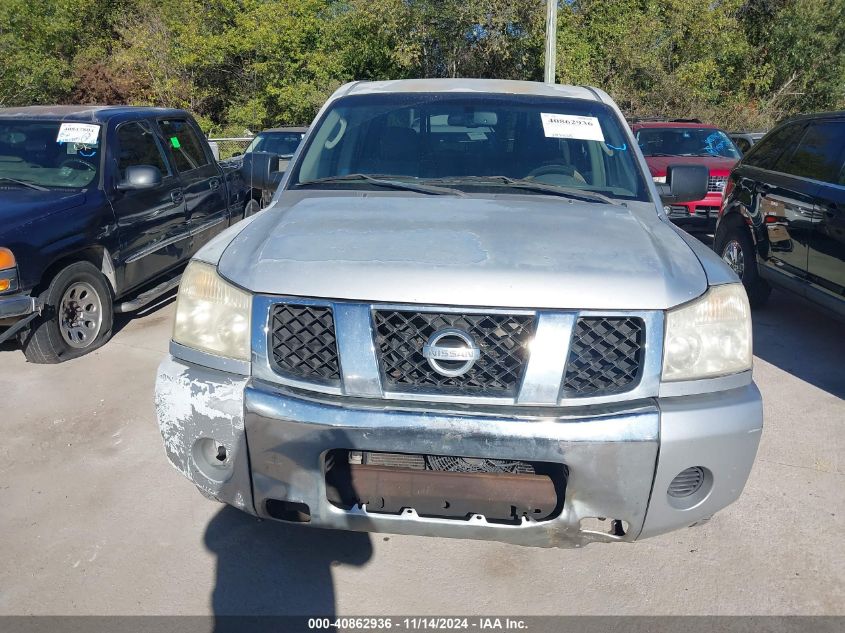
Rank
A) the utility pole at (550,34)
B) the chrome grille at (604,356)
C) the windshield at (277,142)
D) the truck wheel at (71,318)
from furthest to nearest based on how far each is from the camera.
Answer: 1. the utility pole at (550,34)
2. the windshield at (277,142)
3. the truck wheel at (71,318)
4. the chrome grille at (604,356)

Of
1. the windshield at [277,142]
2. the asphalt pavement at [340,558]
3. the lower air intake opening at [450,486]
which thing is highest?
the lower air intake opening at [450,486]

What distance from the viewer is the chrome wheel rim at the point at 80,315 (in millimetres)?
5160

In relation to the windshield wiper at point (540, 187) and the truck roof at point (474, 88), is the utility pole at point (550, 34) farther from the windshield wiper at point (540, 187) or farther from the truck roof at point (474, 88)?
the windshield wiper at point (540, 187)

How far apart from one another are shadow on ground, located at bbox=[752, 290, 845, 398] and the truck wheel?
517cm

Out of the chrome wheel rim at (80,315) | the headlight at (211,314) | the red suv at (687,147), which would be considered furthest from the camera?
the red suv at (687,147)

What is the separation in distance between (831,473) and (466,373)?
2564mm

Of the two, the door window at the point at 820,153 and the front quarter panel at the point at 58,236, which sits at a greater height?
the door window at the point at 820,153

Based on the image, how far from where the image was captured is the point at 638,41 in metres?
22.8

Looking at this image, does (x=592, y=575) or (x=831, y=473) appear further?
(x=831, y=473)

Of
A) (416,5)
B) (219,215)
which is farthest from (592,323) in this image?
(416,5)

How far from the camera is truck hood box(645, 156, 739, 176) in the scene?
33.1ft

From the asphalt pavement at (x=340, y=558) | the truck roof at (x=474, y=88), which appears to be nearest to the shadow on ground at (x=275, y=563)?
the asphalt pavement at (x=340, y=558)

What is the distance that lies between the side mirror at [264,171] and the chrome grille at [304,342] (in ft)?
5.63

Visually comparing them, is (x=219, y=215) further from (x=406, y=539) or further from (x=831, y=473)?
(x=831, y=473)
